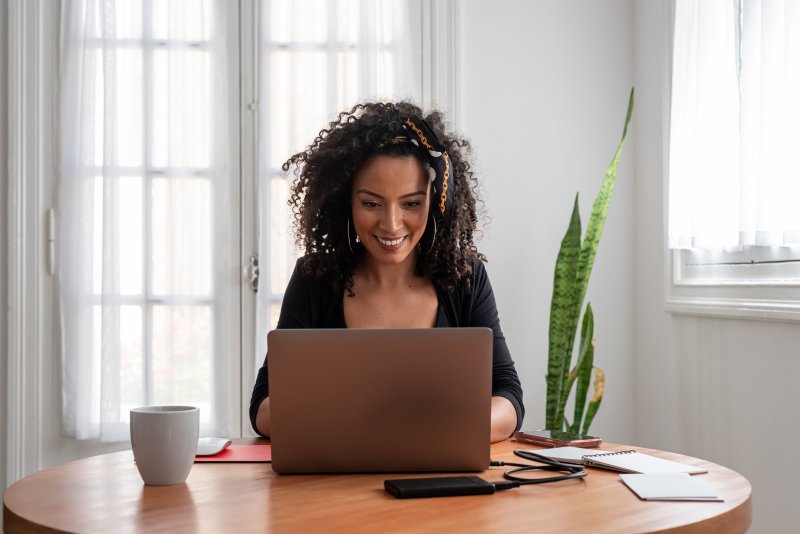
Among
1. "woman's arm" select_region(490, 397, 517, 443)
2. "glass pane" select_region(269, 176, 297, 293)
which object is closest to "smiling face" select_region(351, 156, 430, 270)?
"woman's arm" select_region(490, 397, 517, 443)

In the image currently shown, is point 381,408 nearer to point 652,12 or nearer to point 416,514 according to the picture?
point 416,514

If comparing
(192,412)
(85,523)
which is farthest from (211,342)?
(85,523)

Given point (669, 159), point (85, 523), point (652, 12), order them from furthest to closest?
point (652, 12), point (669, 159), point (85, 523)

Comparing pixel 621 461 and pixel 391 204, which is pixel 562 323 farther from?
pixel 621 461

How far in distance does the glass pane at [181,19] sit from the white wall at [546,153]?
981mm

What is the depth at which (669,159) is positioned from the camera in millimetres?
2861

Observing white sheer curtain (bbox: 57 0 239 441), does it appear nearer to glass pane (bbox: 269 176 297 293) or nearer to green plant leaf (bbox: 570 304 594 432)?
glass pane (bbox: 269 176 297 293)

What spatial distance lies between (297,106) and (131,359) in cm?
114

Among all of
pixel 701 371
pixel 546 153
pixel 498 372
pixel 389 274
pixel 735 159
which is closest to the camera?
pixel 498 372

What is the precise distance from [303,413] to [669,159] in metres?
2.07

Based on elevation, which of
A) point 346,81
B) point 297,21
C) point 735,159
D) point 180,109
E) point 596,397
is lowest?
point 596,397

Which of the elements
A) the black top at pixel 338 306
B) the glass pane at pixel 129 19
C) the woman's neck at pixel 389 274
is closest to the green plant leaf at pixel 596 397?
the black top at pixel 338 306

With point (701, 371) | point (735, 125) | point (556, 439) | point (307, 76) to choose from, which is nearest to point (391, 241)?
point (556, 439)

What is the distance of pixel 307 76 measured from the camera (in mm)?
3135
